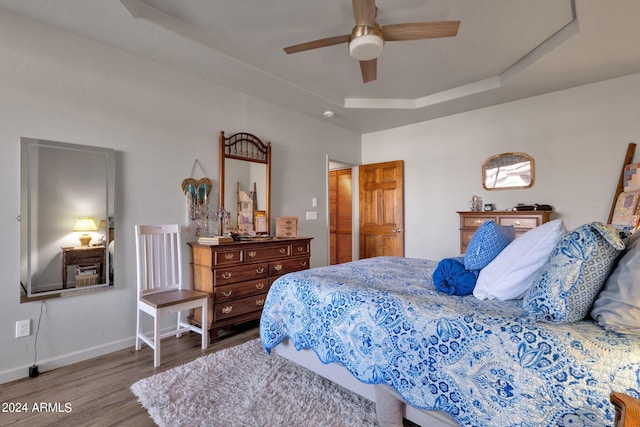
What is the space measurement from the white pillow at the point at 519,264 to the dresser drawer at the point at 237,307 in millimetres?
2135

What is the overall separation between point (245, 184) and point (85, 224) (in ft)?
5.20

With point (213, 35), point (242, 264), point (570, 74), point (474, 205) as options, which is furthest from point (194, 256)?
point (570, 74)

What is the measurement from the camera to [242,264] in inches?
118

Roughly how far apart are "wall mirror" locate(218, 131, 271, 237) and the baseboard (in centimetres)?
135

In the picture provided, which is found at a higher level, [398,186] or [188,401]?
[398,186]

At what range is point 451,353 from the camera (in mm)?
1297

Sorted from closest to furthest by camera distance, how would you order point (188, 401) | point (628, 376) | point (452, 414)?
point (628, 376)
point (452, 414)
point (188, 401)

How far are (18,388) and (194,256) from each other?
1.47m

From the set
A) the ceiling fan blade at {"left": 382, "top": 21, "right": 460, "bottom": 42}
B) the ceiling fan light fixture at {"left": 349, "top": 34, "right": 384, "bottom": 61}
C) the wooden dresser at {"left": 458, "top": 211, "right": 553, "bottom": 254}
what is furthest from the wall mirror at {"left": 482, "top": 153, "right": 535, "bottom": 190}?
the ceiling fan light fixture at {"left": 349, "top": 34, "right": 384, "bottom": 61}

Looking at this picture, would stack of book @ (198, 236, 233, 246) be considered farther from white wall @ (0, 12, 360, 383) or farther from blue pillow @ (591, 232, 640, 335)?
blue pillow @ (591, 232, 640, 335)

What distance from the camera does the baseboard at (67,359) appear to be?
7.02 feet

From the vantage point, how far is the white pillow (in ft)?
4.77

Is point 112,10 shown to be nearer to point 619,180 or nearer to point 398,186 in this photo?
point 398,186

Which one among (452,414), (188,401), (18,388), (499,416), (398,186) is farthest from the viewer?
(398,186)
